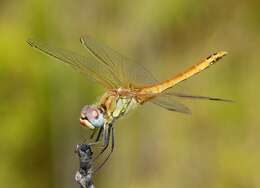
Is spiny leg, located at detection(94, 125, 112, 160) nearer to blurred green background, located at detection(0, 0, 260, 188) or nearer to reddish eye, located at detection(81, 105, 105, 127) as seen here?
reddish eye, located at detection(81, 105, 105, 127)

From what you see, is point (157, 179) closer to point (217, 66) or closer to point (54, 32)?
point (217, 66)

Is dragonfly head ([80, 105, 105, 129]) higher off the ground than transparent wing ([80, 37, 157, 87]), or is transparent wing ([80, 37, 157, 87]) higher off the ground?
transparent wing ([80, 37, 157, 87])

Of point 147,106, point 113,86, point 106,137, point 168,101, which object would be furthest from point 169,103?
point 147,106

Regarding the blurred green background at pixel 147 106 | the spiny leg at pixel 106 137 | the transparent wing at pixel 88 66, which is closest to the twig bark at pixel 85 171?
the spiny leg at pixel 106 137

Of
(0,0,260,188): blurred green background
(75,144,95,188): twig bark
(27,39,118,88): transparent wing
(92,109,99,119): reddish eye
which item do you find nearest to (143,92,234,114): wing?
(27,39,118,88): transparent wing

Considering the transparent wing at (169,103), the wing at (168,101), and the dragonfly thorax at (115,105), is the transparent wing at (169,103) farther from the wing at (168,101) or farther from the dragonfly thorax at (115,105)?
the dragonfly thorax at (115,105)

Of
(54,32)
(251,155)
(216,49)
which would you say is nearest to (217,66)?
(216,49)

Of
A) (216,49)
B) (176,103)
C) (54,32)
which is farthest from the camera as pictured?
(216,49)

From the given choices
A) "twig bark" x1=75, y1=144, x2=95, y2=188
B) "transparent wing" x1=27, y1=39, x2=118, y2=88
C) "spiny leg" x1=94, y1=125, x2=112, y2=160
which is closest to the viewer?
"twig bark" x1=75, y1=144, x2=95, y2=188
